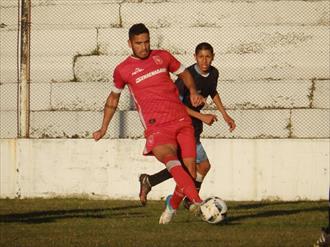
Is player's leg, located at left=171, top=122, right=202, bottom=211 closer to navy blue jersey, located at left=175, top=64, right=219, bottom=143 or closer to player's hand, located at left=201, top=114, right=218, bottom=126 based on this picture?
player's hand, located at left=201, top=114, right=218, bottom=126

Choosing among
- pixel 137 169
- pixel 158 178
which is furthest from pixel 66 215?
pixel 137 169

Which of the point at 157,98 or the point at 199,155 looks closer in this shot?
the point at 157,98

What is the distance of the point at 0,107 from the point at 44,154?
1.58 m

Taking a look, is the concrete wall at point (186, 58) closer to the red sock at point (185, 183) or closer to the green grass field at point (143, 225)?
the green grass field at point (143, 225)

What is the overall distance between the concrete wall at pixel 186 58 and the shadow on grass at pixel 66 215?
3085 mm

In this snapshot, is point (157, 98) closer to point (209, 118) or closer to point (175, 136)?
point (175, 136)

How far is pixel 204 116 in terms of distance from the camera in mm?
10297

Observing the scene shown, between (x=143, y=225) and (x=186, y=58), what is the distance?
6.22 metres

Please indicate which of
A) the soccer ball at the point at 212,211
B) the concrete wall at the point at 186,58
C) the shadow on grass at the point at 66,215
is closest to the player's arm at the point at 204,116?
the soccer ball at the point at 212,211

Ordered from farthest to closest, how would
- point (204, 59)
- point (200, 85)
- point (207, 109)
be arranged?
1. point (207, 109)
2. point (200, 85)
3. point (204, 59)

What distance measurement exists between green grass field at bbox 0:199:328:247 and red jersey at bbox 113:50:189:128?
1.21m

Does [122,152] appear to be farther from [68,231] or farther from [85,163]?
[68,231]

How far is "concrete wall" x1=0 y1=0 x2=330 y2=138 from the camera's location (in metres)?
16.0

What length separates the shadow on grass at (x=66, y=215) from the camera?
1172 centimetres
